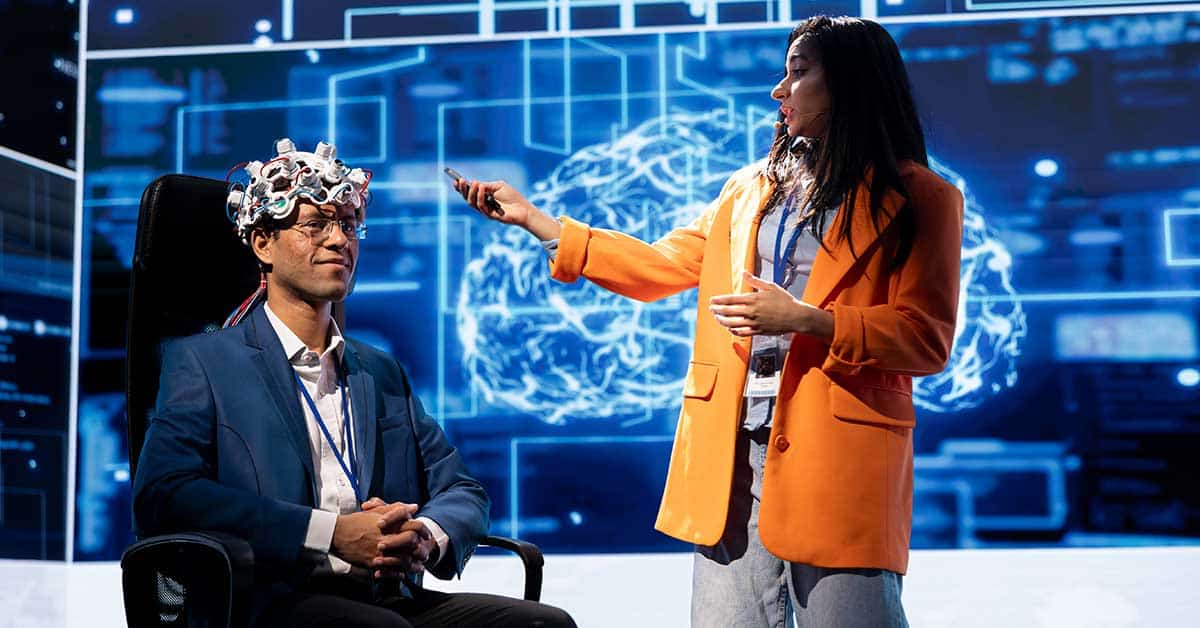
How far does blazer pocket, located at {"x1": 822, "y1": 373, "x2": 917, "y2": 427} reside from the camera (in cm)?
172

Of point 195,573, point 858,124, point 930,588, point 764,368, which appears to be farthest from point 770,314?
point 930,588

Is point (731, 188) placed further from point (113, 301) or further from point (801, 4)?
point (113, 301)

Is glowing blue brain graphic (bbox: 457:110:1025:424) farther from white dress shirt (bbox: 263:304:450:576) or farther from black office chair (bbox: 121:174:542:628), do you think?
white dress shirt (bbox: 263:304:450:576)

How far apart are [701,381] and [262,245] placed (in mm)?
848

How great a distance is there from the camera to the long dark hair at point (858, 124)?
1802 mm

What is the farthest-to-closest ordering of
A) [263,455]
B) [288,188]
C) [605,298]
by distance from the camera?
[605,298] < [288,188] < [263,455]

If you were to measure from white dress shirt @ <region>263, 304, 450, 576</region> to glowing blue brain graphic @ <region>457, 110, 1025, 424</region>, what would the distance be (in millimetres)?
2849

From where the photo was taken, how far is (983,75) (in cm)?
492

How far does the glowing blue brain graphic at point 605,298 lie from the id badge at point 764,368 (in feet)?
10.2

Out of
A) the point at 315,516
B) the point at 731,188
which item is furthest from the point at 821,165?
the point at 315,516

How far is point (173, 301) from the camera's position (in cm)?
214

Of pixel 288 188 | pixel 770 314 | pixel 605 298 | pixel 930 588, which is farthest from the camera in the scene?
pixel 605 298

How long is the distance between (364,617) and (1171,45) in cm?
438

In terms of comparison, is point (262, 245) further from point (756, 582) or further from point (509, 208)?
point (756, 582)
